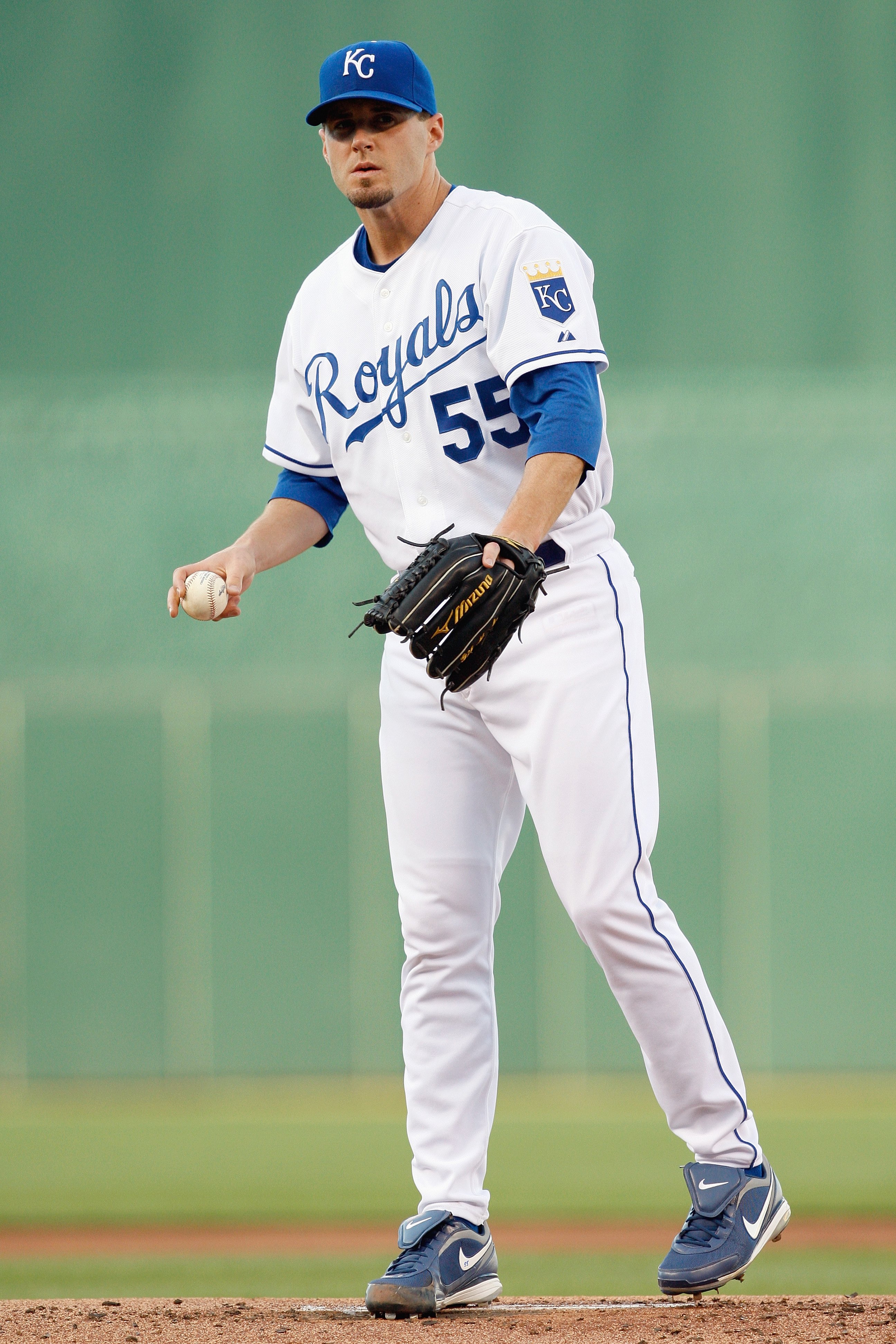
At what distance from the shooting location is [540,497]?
2.18 metres

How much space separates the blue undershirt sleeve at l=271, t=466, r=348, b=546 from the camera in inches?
105

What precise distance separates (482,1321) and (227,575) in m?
1.12

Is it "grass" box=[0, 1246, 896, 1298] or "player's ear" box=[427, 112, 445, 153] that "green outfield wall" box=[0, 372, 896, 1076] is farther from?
"player's ear" box=[427, 112, 445, 153]

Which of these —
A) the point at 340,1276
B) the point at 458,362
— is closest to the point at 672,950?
the point at 458,362

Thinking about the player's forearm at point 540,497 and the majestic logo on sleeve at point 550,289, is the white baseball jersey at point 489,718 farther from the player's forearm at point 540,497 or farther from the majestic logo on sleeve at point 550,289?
the player's forearm at point 540,497

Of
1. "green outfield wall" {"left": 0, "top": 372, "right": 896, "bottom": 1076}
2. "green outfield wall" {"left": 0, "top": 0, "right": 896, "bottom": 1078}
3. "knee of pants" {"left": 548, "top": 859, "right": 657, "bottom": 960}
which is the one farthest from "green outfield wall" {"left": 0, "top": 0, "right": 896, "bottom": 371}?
"knee of pants" {"left": 548, "top": 859, "right": 657, "bottom": 960}

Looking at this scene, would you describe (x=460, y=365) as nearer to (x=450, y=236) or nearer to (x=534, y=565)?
(x=450, y=236)

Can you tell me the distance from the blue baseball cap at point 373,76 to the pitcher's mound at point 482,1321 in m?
1.68

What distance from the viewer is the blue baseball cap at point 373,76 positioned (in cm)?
230

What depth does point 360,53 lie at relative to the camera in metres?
2.32

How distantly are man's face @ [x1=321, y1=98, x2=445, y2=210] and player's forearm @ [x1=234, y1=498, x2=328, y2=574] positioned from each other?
0.52 meters

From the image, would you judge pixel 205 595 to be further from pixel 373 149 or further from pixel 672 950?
pixel 672 950

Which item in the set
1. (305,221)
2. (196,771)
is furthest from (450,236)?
(305,221)

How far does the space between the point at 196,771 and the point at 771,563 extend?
9.92ft
